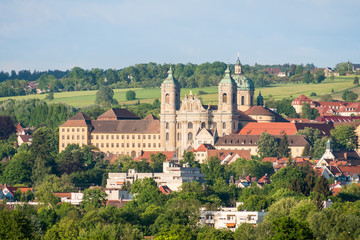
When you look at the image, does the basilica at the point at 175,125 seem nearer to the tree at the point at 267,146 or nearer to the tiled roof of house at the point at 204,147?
the tiled roof of house at the point at 204,147

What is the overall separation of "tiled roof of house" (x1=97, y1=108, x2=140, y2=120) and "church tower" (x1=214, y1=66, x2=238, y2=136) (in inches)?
776

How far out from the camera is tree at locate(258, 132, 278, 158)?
162 meters

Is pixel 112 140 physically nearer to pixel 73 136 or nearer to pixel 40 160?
pixel 73 136

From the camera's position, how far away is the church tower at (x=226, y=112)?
169000mm

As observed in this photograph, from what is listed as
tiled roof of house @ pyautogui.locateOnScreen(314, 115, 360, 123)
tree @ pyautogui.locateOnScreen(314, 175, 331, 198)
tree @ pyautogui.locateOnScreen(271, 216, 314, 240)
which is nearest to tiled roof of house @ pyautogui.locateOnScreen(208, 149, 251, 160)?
tiled roof of house @ pyautogui.locateOnScreen(314, 115, 360, 123)

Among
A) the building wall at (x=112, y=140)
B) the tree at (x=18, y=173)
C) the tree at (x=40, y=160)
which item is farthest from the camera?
the building wall at (x=112, y=140)

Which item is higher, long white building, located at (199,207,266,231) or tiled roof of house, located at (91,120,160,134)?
tiled roof of house, located at (91,120,160,134)

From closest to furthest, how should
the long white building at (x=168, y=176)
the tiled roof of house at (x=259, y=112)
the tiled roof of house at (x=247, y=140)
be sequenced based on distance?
the long white building at (x=168, y=176)
the tiled roof of house at (x=247, y=140)
the tiled roof of house at (x=259, y=112)

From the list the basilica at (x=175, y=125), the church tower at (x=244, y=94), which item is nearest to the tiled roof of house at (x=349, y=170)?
the basilica at (x=175, y=125)

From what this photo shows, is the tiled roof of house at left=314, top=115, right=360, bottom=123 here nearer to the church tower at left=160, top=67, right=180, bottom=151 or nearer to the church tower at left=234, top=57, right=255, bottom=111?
the church tower at left=234, top=57, right=255, bottom=111

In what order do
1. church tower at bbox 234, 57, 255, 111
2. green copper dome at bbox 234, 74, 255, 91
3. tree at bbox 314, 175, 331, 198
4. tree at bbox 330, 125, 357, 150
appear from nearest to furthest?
1. tree at bbox 314, 175, 331, 198
2. tree at bbox 330, 125, 357, 150
3. church tower at bbox 234, 57, 255, 111
4. green copper dome at bbox 234, 74, 255, 91

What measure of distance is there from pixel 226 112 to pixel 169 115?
7.13 meters

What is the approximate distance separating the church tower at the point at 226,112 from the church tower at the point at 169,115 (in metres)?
5.47

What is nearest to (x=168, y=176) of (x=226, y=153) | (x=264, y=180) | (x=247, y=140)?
(x=264, y=180)
